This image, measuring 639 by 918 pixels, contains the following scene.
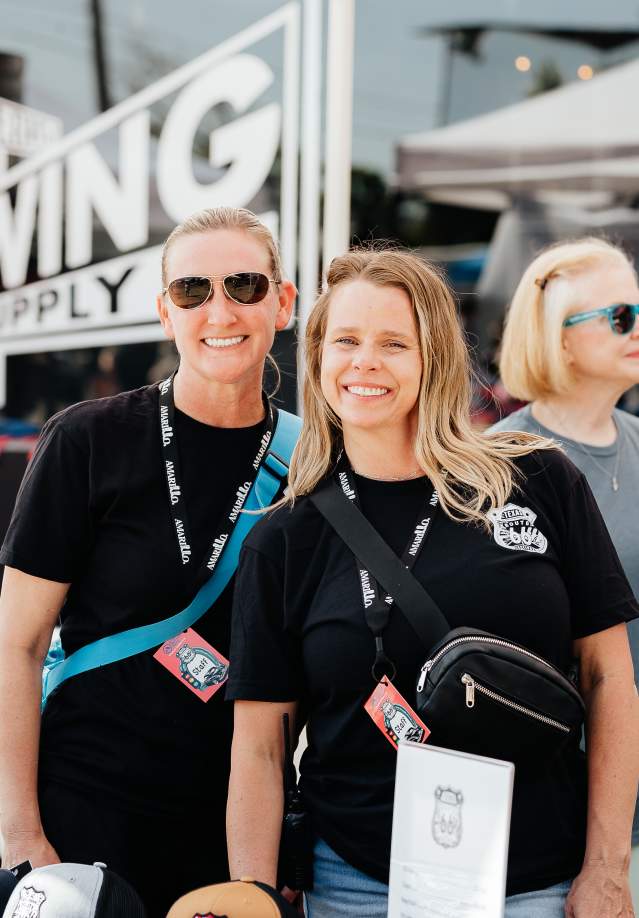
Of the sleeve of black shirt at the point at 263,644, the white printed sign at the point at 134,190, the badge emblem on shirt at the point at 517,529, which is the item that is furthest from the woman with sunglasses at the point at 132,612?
the white printed sign at the point at 134,190

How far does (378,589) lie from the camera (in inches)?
64.9

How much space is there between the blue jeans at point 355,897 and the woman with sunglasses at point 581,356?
1.07 meters

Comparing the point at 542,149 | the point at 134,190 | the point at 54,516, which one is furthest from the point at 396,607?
the point at 542,149

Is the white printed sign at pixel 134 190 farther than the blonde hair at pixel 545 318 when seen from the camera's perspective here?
Yes

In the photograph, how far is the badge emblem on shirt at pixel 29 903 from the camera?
146 centimetres

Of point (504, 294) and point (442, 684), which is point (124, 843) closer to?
point (442, 684)

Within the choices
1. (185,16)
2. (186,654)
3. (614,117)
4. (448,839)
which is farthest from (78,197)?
(614,117)

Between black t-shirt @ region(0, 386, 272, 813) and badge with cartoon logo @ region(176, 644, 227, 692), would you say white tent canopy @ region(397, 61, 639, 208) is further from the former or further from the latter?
badge with cartoon logo @ region(176, 644, 227, 692)

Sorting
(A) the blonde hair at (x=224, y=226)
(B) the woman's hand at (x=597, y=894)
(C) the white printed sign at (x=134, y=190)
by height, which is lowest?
(B) the woman's hand at (x=597, y=894)

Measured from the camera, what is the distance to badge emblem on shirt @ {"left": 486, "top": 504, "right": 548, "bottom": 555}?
168 centimetres

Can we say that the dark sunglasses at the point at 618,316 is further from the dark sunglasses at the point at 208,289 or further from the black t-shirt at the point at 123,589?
the black t-shirt at the point at 123,589

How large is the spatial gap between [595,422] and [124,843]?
1.45 m

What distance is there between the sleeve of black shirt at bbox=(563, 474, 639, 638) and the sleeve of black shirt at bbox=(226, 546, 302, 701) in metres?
0.49

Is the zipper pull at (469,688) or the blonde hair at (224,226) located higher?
the blonde hair at (224,226)
